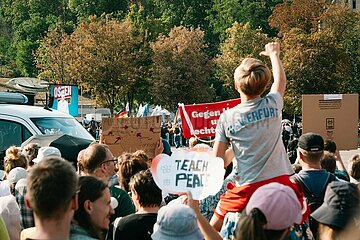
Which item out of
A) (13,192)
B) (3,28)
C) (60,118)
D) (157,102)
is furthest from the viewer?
(3,28)

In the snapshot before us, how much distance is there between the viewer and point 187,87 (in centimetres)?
6688

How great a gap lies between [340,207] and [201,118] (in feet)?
→ 20.7

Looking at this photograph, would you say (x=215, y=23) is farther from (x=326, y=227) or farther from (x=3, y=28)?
(x=326, y=227)

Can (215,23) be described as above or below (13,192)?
above

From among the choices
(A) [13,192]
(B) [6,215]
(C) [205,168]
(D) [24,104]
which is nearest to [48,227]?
(C) [205,168]

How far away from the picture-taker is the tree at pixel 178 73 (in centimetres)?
6544

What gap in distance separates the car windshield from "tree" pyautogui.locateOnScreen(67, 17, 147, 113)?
4832 cm

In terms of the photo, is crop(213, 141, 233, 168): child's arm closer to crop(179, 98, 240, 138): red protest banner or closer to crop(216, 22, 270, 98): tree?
crop(179, 98, 240, 138): red protest banner

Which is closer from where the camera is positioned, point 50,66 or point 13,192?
point 13,192

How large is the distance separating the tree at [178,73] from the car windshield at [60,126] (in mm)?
51004

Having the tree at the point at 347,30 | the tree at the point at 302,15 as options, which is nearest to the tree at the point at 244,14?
the tree at the point at 302,15

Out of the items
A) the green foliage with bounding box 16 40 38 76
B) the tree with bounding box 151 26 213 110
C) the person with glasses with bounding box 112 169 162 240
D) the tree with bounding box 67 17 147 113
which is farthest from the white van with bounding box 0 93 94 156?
the green foliage with bounding box 16 40 38 76

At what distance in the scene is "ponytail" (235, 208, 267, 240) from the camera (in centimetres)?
343

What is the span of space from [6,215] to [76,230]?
1.73 m
